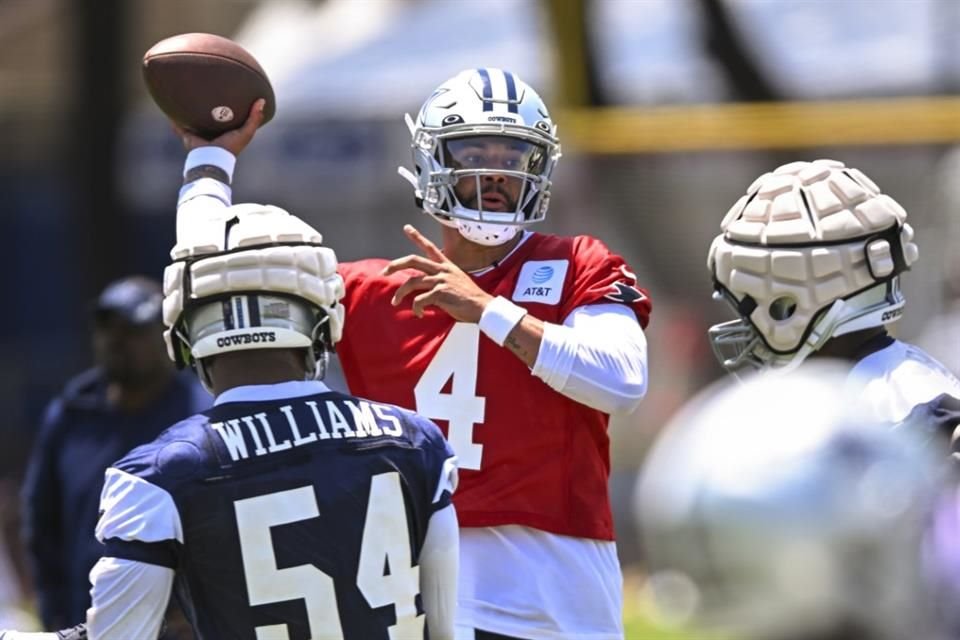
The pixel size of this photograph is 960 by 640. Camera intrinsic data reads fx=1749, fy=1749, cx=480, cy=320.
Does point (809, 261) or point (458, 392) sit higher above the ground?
point (809, 261)

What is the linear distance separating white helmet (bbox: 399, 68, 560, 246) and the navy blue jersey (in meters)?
1.11

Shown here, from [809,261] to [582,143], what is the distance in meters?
7.75

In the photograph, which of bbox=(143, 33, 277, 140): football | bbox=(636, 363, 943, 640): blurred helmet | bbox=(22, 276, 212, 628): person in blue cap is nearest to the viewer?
bbox=(636, 363, 943, 640): blurred helmet

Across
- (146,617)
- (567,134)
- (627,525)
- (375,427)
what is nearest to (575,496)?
(375,427)

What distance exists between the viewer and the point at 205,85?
383 cm

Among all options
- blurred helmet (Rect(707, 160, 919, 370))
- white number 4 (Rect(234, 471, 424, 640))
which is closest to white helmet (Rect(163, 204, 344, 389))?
white number 4 (Rect(234, 471, 424, 640))

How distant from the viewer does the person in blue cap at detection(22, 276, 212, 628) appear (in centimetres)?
560

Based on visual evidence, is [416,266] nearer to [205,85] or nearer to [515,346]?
[515,346]

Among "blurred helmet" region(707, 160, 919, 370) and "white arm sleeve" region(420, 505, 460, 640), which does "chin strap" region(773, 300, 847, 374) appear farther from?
"white arm sleeve" region(420, 505, 460, 640)

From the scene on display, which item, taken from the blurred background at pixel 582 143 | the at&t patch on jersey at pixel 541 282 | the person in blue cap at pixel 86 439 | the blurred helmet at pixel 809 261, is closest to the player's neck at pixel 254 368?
the at&t patch on jersey at pixel 541 282

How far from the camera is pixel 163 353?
5.79 metres

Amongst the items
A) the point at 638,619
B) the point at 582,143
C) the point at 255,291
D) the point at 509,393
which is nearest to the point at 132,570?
the point at 255,291

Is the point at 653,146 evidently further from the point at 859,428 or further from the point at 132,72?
the point at 859,428

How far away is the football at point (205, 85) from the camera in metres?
3.81
